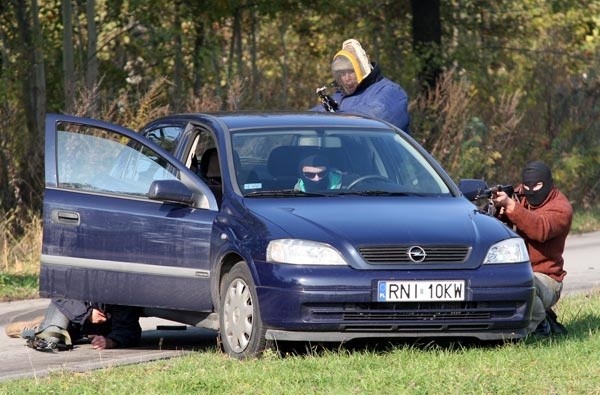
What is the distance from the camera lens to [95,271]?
10094mm

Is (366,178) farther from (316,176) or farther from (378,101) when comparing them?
(378,101)

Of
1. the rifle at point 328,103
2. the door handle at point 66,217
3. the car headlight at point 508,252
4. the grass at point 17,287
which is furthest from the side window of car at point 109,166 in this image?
the grass at point 17,287

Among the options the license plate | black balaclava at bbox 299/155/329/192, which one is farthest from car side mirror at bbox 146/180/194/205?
the license plate

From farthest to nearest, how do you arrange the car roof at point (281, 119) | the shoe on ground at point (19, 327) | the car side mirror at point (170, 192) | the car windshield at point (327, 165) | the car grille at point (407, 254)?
1. the shoe on ground at point (19, 327)
2. the car roof at point (281, 119)
3. the car windshield at point (327, 165)
4. the car side mirror at point (170, 192)
5. the car grille at point (407, 254)

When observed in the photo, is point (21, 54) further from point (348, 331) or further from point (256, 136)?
point (348, 331)

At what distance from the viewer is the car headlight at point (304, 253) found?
894cm

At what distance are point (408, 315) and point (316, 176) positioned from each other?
1431mm

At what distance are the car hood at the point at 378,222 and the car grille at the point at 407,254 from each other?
0.03 m

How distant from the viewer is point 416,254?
29.6 ft

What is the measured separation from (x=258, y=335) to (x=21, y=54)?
17680 mm

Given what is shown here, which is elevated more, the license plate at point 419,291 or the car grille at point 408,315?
the license plate at point 419,291

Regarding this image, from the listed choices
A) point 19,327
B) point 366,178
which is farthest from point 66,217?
point 366,178

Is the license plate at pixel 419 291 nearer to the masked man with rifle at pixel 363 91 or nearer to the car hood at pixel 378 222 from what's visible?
the car hood at pixel 378 222

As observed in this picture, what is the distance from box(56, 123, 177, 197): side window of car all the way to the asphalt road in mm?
1055
